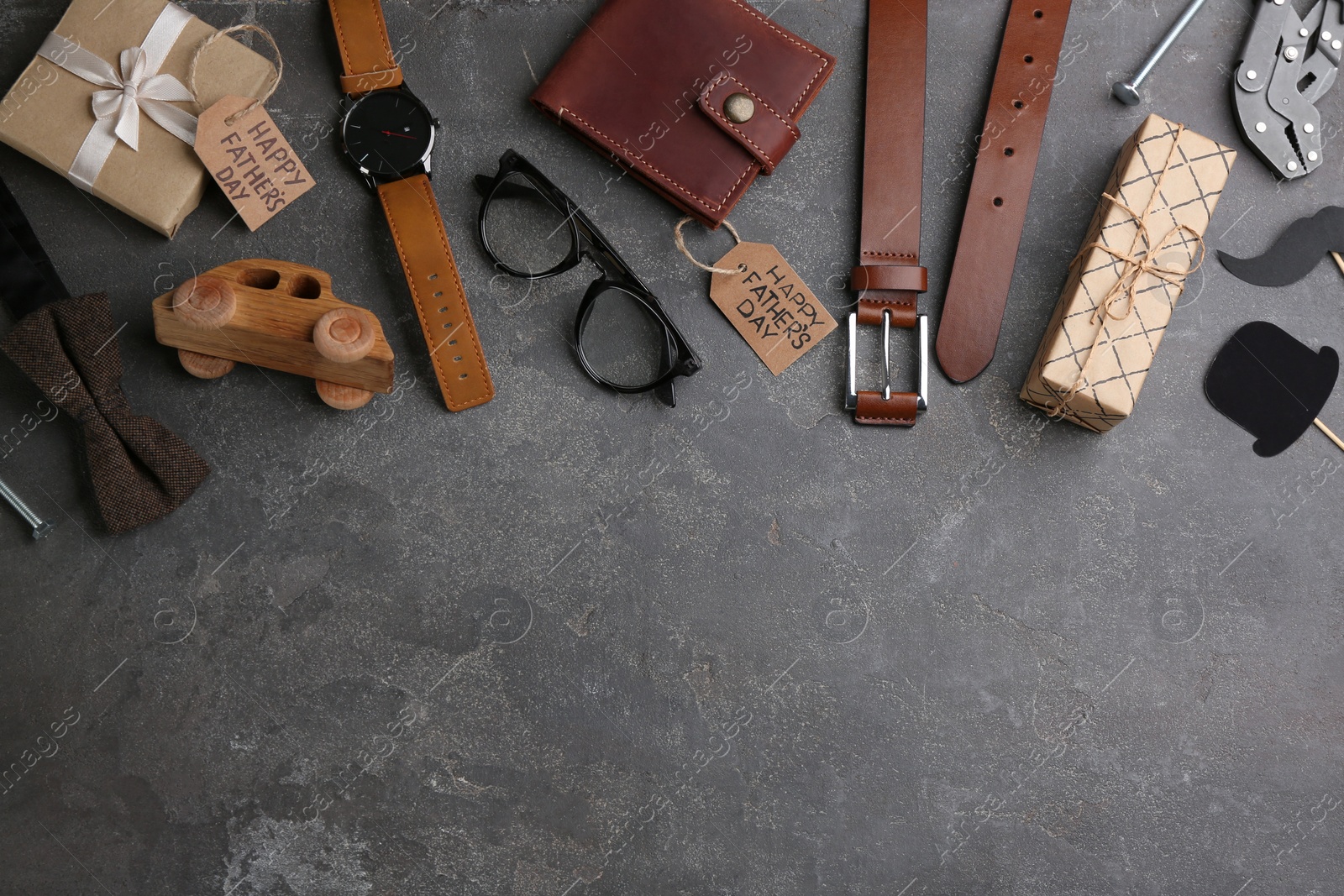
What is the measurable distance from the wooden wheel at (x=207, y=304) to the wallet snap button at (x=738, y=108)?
3.07ft

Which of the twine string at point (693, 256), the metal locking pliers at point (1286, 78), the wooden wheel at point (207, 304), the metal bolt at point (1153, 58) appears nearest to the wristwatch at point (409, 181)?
the wooden wheel at point (207, 304)

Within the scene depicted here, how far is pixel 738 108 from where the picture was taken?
1.51 m

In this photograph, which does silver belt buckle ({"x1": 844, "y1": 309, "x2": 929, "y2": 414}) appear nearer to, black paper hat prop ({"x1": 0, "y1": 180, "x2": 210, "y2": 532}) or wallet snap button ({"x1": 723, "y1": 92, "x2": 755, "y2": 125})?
wallet snap button ({"x1": 723, "y1": 92, "x2": 755, "y2": 125})

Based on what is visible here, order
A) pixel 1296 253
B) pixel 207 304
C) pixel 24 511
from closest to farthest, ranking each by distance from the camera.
A: pixel 207 304 → pixel 24 511 → pixel 1296 253

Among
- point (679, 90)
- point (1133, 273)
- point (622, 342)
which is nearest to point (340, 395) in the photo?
point (622, 342)

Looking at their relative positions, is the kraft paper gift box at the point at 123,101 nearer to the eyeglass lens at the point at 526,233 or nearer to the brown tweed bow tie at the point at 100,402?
the brown tweed bow tie at the point at 100,402

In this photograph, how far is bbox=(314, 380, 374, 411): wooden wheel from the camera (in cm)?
148

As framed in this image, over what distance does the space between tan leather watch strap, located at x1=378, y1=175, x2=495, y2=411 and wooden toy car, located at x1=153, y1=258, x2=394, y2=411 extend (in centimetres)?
11

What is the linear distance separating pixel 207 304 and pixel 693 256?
34.3 inches

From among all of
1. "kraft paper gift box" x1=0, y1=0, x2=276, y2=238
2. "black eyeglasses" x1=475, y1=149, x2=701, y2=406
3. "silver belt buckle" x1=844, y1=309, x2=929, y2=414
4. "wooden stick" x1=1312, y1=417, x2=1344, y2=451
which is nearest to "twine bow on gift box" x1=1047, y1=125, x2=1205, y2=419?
"silver belt buckle" x1=844, y1=309, x2=929, y2=414

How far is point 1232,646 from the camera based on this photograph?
164 cm

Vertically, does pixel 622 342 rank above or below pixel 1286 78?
below

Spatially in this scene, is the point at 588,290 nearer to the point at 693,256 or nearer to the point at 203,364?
the point at 693,256

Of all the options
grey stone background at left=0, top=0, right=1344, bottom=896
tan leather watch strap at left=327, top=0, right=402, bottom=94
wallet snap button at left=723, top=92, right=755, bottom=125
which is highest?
tan leather watch strap at left=327, top=0, right=402, bottom=94
